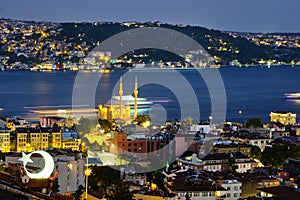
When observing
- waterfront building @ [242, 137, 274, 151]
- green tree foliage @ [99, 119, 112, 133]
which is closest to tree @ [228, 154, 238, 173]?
waterfront building @ [242, 137, 274, 151]

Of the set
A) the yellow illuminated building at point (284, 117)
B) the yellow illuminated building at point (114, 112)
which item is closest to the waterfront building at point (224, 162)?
the yellow illuminated building at point (114, 112)

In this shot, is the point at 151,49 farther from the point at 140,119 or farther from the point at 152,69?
the point at 140,119

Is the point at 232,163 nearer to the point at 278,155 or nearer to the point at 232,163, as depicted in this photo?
the point at 232,163

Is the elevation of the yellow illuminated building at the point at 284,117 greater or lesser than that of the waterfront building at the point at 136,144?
greater

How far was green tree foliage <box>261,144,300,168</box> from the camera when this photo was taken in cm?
829

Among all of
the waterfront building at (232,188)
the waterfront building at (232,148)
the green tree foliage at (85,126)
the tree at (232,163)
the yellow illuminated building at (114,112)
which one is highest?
the yellow illuminated building at (114,112)

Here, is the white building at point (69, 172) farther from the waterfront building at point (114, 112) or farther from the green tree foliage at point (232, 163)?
the waterfront building at point (114, 112)

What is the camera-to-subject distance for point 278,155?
8383 mm

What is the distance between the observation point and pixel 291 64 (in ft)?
201

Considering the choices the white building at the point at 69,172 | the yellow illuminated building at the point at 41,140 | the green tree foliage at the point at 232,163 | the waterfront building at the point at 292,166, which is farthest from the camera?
the yellow illuminated building at the point at 41,140

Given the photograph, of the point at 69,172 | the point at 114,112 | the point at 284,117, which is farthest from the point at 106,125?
the point at 284,117

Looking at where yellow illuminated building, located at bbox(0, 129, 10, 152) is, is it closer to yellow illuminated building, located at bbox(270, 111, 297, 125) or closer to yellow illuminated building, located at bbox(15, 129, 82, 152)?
yellow illuminated building, located at bbox(15, 129, 82, 152)

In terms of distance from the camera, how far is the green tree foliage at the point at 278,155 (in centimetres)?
829

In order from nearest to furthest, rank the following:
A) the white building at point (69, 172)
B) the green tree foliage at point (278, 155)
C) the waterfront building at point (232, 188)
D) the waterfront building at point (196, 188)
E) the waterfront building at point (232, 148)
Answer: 1. the white building at point (69, 172)
2. the waterfront building at point (196, 188)
3. the waterfront building at point (232, 188)
4. the green tree foliage at point (278, 155)
5. the waterfront building at point (232, 148)
